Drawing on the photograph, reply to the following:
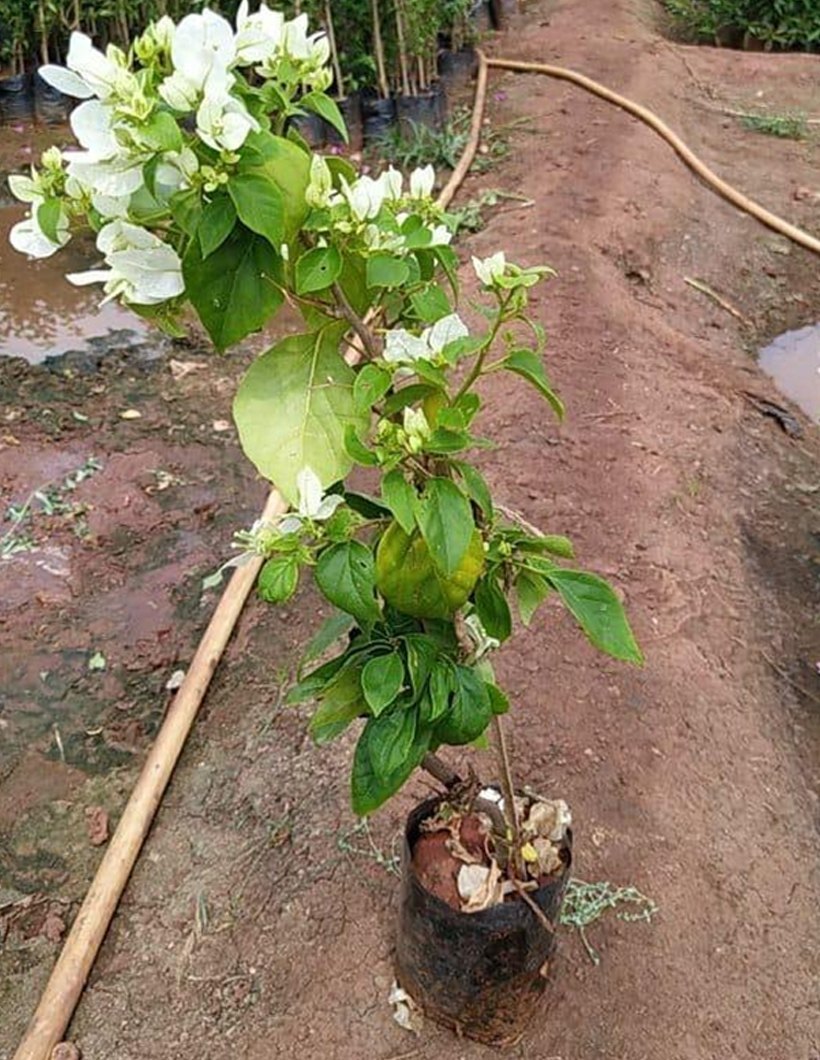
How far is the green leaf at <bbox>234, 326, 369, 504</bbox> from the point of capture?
1146 mm

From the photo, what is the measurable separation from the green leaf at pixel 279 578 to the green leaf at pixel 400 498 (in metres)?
0.13

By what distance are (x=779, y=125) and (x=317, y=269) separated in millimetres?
6062

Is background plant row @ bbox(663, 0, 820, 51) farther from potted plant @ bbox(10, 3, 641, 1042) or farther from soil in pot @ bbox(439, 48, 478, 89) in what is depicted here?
potted plant @ bbox(10, 3, 641, 1042)

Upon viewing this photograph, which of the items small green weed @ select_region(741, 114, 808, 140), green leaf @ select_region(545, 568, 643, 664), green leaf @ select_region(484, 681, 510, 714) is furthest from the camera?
small green weed @ select_region(741, 114, 808, 140)

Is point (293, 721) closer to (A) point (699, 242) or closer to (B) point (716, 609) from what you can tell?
(B) point (716, 609)

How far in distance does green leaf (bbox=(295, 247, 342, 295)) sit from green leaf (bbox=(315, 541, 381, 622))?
30 centimetres

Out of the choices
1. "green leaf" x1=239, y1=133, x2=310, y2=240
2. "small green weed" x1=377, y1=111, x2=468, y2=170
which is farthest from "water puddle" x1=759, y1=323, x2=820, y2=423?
"green leaf" x1=239, y1=133, x2=310, y2=240

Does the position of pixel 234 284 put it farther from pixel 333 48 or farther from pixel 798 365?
pixel 333 48

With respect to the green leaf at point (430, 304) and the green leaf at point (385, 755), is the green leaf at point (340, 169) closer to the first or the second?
the green leaf at point (430, 304)

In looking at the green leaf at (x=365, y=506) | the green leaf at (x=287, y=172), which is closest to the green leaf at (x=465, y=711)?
the green leaf at (x=365, y=506)

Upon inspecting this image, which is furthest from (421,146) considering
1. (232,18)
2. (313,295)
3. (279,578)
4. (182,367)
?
(279,578)

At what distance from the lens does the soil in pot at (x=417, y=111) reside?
582 cm

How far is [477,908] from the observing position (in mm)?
1663

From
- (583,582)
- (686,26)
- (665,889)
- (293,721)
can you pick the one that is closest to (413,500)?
(583,582)
